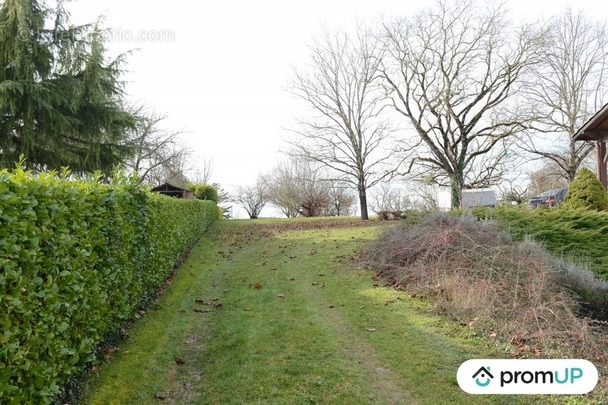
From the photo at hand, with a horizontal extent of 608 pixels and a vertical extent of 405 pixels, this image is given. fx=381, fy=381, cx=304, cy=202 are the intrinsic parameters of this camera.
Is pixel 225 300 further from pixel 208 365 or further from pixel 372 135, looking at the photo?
pixel 372 135

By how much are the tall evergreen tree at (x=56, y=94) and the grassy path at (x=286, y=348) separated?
9285 mm

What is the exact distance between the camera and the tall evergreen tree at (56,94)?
498 inches

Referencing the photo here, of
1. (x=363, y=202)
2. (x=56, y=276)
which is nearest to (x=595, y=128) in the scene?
(x=363, y=202)

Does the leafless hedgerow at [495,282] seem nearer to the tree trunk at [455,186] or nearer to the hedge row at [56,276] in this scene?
the hedge row at [56,276]

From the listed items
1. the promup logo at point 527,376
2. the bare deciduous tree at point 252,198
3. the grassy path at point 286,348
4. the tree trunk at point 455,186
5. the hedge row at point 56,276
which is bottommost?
the promup logo at point 527,376

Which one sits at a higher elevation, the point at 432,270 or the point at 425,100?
the point at 425,100

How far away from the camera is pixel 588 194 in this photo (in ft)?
40.8

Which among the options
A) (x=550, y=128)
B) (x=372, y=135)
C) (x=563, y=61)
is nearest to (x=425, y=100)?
(x=372, y=135)

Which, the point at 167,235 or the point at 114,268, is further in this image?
the point at 167,235

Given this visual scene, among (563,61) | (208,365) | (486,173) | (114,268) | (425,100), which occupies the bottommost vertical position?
(208,365)

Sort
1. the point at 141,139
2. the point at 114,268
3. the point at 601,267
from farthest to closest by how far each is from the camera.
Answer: the point at 141,139 → the point at 601,267 → the point at 114,268

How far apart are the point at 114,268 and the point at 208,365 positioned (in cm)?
167

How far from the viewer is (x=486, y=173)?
27.0 m

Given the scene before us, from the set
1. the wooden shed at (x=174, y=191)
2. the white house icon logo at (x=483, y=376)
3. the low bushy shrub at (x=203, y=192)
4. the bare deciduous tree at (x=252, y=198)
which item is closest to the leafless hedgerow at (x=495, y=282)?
the white house icon logo at (x=483, y=376)
